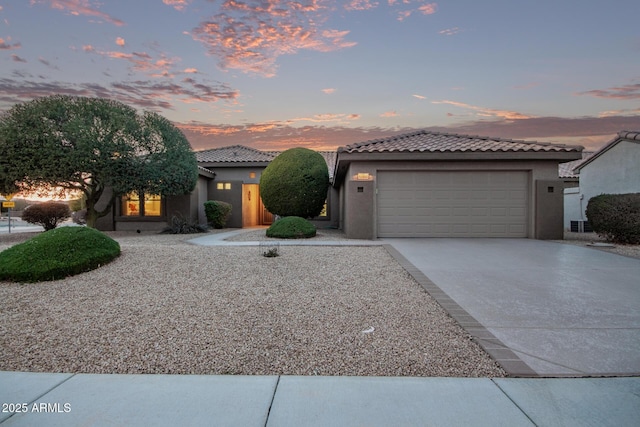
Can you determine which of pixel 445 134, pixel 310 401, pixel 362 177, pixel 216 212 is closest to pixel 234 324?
pixel 310 401

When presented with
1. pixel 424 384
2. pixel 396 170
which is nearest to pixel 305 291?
pixel 424 384

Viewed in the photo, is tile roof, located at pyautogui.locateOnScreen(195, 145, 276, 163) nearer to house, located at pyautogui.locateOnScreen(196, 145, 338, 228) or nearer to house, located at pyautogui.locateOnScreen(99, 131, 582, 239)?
house, located at pyautogui.locateOnScreen(196, 145, 338, 228)

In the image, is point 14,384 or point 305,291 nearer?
A: point 14,384

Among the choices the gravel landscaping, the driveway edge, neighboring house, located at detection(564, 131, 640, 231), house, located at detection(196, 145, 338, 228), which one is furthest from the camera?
house, located at detection(196, 145, 338, 228)

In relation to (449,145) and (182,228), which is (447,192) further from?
(182,228)

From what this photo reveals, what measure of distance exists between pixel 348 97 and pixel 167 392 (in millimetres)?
14872

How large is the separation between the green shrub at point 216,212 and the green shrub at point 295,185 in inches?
108

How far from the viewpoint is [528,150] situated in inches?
465

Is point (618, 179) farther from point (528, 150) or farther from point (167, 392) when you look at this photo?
point (167, 392)

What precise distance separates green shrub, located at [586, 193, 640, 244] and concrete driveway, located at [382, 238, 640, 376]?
2.47 metres

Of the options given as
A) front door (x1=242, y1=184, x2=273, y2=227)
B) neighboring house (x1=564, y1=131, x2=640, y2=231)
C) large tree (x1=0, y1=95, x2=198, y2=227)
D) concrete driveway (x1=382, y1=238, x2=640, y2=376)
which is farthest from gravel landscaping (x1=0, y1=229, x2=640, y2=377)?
neighboring house (x1=564, y1=131, x2=640, y2=231)

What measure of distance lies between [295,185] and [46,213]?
11.7m

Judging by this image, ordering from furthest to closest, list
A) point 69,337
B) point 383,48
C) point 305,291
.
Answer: point 383,48
point 305,291
point 69,337

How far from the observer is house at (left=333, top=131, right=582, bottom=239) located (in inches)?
476
